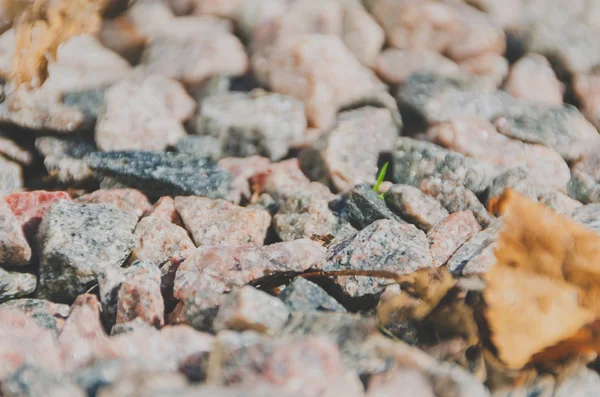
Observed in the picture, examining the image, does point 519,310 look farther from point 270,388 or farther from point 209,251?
point 209,251

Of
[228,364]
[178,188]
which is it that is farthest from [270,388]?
[178,188]

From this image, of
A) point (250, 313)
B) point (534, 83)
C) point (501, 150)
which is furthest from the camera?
point (534, 83)

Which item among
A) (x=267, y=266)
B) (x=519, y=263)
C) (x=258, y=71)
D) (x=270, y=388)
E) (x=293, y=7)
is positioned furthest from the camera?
(x=293, y=7)

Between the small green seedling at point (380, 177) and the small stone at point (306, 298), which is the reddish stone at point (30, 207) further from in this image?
the small green seedling at point (380, 177)

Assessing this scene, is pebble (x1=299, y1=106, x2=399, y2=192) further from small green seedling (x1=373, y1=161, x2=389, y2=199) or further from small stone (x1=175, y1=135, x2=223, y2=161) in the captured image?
small stone (x1=175, y1=135, x2=223, y2=161)

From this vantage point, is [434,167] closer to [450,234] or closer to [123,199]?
[450,234]

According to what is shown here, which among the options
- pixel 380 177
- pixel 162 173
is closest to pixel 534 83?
pixel 380 177

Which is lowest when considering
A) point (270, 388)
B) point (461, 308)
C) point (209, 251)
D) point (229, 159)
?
point (229, 159)
